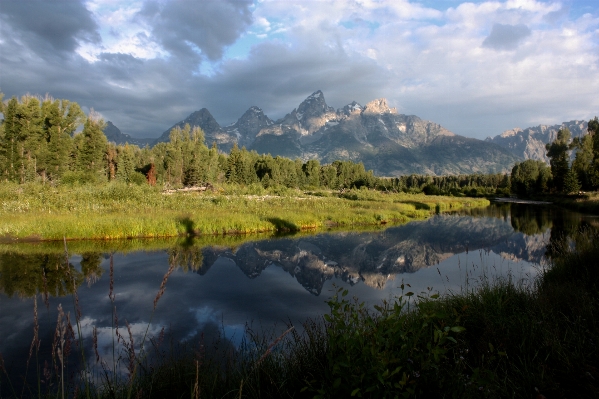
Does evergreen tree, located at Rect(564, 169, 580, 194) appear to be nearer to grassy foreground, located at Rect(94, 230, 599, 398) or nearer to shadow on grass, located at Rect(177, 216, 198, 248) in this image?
shadow on grass, located at Rect(177, 216, 198, 248)

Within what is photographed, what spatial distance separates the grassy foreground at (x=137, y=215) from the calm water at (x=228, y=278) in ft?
6.15

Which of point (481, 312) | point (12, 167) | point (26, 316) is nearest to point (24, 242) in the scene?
point (26, 316)

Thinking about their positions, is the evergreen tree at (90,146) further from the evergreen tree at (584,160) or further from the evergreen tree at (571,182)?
the evergreen tree at (584,160)

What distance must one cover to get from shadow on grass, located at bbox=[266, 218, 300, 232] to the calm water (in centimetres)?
300

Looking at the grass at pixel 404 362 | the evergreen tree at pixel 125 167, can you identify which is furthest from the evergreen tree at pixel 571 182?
the evergreen tree at pixel 125 167

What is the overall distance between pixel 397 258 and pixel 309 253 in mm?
3722

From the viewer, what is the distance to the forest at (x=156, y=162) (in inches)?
1447

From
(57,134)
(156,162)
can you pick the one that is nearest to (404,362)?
(57,134)

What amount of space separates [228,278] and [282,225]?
1086cm

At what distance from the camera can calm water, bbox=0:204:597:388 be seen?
729 centimetres

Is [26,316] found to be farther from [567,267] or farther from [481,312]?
[567,267]

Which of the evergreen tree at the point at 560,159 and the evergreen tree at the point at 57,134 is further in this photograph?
the evergreen tree at the point at 560,159

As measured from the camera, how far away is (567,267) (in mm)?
8320

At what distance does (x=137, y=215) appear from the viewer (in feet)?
65.2
